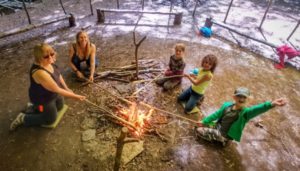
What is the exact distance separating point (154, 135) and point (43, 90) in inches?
82.6

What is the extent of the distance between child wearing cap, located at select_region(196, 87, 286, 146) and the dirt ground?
0.72ft

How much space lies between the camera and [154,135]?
13.1 ft

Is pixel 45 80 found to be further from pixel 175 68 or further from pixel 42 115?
pixel 175 68

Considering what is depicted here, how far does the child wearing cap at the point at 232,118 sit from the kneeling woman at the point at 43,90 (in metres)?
2.28

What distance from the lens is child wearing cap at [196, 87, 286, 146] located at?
10.2 feet

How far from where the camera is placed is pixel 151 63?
19.3 ft

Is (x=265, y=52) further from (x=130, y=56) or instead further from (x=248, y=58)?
(x=130, y=56)

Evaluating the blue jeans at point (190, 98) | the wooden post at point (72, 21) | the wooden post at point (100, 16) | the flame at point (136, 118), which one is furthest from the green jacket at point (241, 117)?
the wooden post at point (72, 21)

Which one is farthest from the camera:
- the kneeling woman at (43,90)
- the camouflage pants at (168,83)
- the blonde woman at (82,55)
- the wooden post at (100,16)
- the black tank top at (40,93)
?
the wooden post at (100,16)

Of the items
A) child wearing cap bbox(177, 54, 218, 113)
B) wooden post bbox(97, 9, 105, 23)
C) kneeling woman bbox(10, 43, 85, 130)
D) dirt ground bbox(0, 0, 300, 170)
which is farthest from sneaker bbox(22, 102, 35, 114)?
wooden post bbox(97, 9, 105, 23)

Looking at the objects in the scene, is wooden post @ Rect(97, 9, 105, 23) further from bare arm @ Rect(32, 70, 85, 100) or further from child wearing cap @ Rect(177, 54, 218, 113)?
bare arm @ Rect(32, 70, 85, 100)

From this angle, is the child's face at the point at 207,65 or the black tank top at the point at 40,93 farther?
the child's face at the point at 207,65

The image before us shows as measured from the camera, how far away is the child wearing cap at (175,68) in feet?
14.8

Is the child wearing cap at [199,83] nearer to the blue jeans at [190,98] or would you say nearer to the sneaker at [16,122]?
the blue jeans at [190,98]
